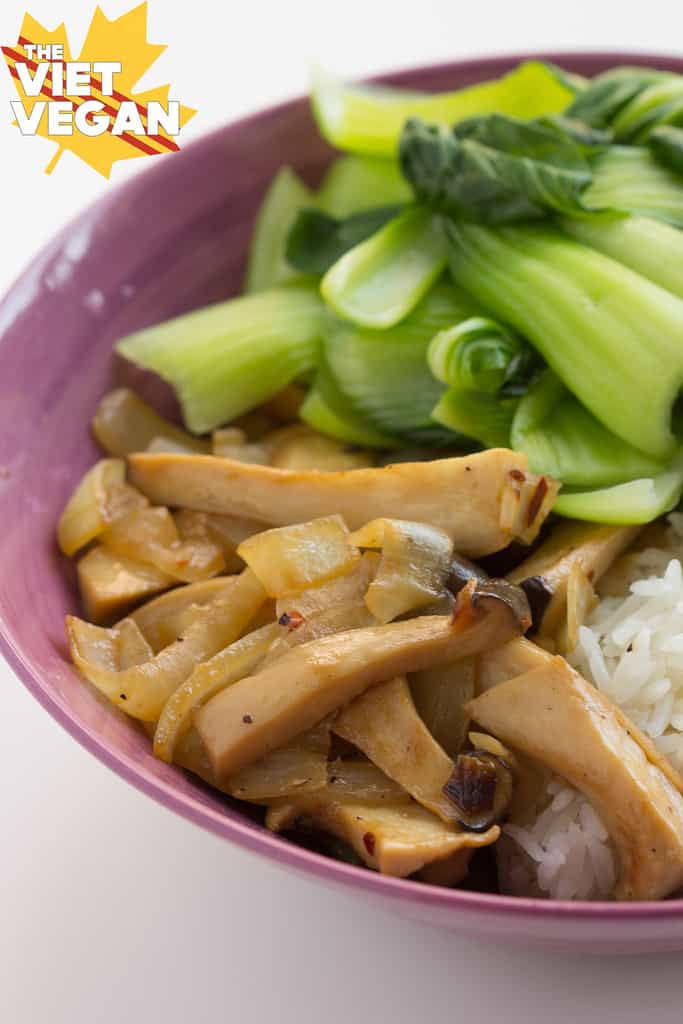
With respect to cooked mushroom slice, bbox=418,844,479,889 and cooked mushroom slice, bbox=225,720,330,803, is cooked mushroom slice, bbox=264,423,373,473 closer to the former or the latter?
cooked mushroom slice, bbox=225,720,330,803

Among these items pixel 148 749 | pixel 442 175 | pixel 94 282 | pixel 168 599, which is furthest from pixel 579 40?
pixel 148 749

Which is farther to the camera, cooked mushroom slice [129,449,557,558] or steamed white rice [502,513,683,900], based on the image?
cooked mushroom slice [129,449,557,558]

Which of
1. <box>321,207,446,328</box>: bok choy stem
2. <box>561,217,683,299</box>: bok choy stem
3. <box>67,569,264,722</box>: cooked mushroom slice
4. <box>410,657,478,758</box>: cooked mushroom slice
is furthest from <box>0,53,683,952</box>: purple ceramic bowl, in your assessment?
<box>561,217,683,299</box>: bok choy stem

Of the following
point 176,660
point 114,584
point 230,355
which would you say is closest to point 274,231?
point 230,355

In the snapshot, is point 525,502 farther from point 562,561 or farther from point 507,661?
point 507,661

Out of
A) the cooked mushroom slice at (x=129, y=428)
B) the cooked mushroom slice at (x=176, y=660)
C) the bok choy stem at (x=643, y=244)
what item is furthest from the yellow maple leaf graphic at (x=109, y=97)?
the cooked mushroom slice at (x=176, y=660)

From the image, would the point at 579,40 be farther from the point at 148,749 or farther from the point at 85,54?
the point at 148,749
